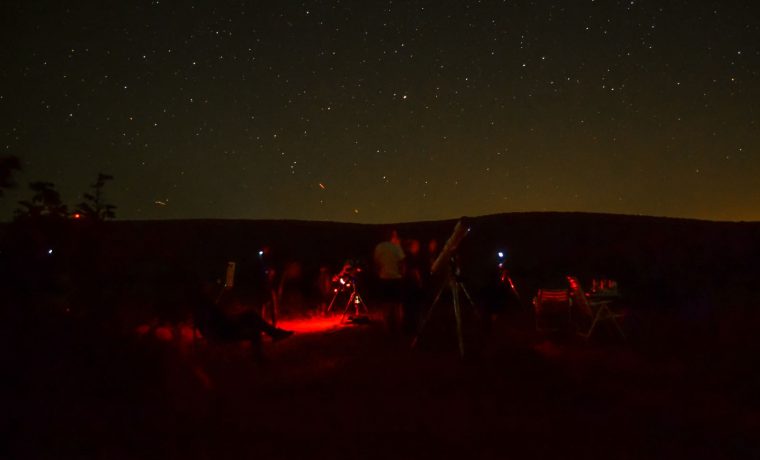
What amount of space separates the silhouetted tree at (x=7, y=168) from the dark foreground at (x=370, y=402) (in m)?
1.48

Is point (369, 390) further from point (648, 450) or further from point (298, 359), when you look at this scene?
point (648, 450)

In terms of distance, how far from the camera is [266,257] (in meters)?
11.5

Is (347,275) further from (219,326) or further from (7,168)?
(7,168)

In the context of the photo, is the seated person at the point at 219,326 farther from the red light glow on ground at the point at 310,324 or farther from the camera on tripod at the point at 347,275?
the camera on tripod at the point at 347,275

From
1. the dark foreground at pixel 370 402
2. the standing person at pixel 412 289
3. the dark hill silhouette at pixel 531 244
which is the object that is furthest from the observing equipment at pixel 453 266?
the dark hill silhouette at pixel 531 244

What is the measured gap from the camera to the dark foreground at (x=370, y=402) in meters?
4.61

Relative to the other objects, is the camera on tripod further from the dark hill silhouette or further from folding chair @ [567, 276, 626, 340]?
the dark hill silhouette

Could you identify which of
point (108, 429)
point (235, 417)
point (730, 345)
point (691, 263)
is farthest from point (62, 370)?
point (691, 263)

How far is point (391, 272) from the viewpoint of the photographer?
10508 millimetres

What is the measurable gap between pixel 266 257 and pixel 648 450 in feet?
26.9

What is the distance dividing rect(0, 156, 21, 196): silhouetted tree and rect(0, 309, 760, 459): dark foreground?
4.85ft

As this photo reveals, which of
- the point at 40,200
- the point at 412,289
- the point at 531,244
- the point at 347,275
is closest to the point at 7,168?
the point at 40,200

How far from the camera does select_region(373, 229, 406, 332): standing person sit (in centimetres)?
1047

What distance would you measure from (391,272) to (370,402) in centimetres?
471
